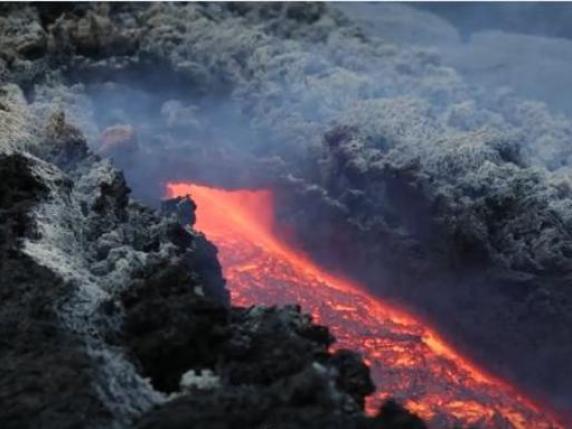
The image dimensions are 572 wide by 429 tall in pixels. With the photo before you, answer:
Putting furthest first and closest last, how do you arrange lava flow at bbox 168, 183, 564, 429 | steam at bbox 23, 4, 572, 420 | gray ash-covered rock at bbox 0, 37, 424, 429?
steam at bbox 23, 4, 572, 420
lava flow at bbox 168, 183, 564, 429
gray ash-covered rock at bbox 0, 37, 424, 429

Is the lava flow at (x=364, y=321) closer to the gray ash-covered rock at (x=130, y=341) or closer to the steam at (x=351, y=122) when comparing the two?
the steam at (x=351, y=122)

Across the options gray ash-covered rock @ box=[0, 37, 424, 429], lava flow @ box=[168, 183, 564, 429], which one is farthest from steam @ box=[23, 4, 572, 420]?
gray ash-covered rock @ box=[0, 37, 424, 429]

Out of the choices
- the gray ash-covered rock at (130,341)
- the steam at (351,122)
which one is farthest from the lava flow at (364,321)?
the gray ash-covered rock at (130,341)

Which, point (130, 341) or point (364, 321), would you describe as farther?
point (364, 321)

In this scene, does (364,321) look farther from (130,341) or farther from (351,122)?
(130,341)

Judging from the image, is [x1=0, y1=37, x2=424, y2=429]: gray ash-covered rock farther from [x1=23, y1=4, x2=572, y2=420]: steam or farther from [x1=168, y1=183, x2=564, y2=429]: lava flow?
[x1=23, y1=4, x2=572, y2=420]: steam

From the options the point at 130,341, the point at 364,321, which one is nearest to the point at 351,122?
the point at 364,321

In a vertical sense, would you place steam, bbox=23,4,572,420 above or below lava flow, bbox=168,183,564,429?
above

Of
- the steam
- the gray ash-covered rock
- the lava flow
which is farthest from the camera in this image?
the steam
